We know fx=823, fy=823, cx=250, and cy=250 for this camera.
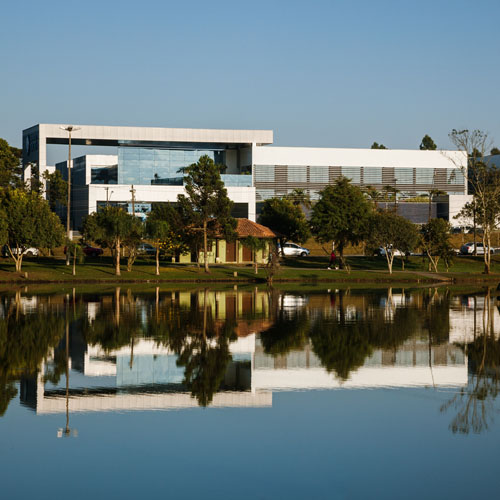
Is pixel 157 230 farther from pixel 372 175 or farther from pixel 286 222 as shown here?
pixel 372 175

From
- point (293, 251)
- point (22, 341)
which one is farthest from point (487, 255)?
point (22, 341)

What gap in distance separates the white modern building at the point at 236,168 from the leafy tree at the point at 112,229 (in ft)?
105

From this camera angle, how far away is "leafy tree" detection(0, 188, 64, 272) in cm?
5928

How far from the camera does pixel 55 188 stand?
330 feet

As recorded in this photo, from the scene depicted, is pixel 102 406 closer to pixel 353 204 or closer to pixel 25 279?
pixel 25 279

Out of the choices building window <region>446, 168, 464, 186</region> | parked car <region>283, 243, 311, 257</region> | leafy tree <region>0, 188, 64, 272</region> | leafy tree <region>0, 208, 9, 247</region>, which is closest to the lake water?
leafy tree <region>0, 208, 9, 247</region>

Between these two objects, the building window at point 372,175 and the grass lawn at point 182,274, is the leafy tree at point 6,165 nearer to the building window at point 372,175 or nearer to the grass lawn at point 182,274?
the grass lawn at point 182,274

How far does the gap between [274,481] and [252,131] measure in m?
101

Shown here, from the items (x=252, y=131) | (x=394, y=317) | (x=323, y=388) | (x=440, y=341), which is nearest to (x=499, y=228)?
(x=252, y=131)

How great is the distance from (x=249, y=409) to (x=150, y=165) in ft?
308

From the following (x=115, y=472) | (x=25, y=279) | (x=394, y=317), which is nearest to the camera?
(x=115, y=472)

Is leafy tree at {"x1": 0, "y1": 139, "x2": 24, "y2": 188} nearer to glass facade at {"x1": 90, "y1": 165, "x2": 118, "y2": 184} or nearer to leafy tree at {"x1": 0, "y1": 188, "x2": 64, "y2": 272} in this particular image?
leafy tree at {"x1": 0, "y1": 188, "x2": 64, "y2": 272}

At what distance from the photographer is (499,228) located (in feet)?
344

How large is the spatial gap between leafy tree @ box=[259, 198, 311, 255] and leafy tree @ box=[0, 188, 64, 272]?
91.9 feet
